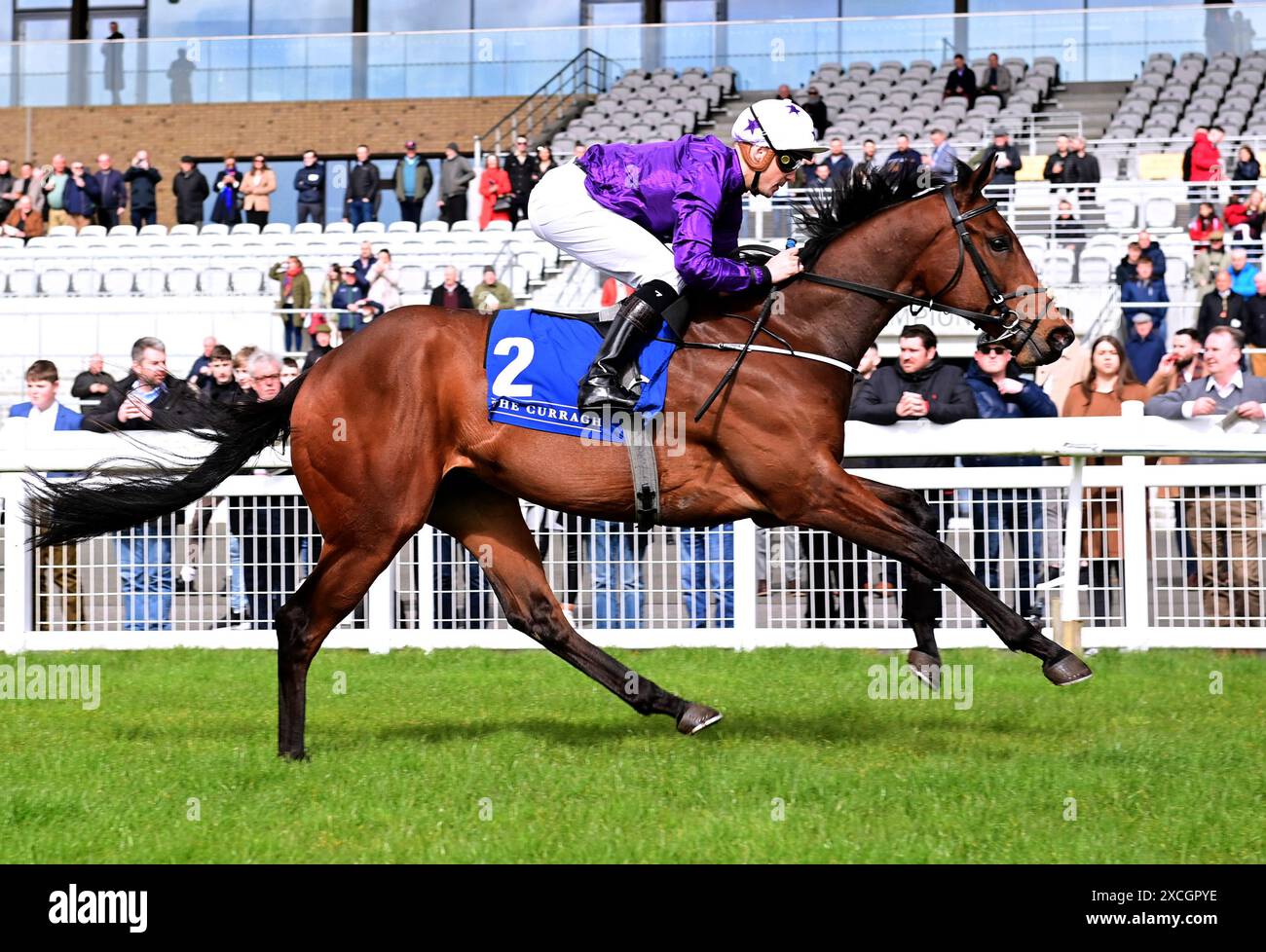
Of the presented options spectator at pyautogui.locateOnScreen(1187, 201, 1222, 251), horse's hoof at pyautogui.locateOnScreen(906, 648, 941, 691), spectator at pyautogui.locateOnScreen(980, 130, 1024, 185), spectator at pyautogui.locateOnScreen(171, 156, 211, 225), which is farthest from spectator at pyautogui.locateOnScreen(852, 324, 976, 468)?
spectator at pyautogui.locateOnScreen(171, 156, 211, 225)

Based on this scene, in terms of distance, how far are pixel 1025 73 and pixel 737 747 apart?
18.5 metres

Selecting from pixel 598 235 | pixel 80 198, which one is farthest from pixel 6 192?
pixel 598 235

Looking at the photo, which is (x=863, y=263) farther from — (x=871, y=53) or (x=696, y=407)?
(x=871, y=53)

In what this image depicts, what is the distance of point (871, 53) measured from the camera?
2238cm

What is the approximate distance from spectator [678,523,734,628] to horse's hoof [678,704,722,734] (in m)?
2.15

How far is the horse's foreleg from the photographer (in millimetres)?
5273

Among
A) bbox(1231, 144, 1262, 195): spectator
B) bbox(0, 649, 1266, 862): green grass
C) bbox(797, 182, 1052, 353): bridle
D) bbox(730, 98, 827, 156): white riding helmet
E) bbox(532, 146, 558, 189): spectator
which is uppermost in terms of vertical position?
bbox(532, 146, 558, 189): spectator

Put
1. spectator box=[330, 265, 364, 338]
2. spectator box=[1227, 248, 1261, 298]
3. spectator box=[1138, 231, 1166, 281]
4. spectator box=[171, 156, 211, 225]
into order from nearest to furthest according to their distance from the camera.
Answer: spectator box=[1227, 248, 1261, 298], spectator box=[1138, 231, 1166, 281], spectator box=[330, 265, 364, 338], spectator box=[171, 156, 211, 225]

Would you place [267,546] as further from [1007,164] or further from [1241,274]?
[1007,164]

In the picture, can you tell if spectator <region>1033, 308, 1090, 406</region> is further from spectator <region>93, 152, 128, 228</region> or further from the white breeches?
spectator <region>93, 152, 128, 228</region>

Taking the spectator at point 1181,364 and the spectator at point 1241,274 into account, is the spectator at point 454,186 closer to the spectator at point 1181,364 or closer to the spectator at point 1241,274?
the spectator at point 1241,274

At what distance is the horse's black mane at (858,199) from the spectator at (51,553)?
401 cm

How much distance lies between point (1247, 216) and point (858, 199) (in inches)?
436

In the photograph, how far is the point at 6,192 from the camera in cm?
2192
